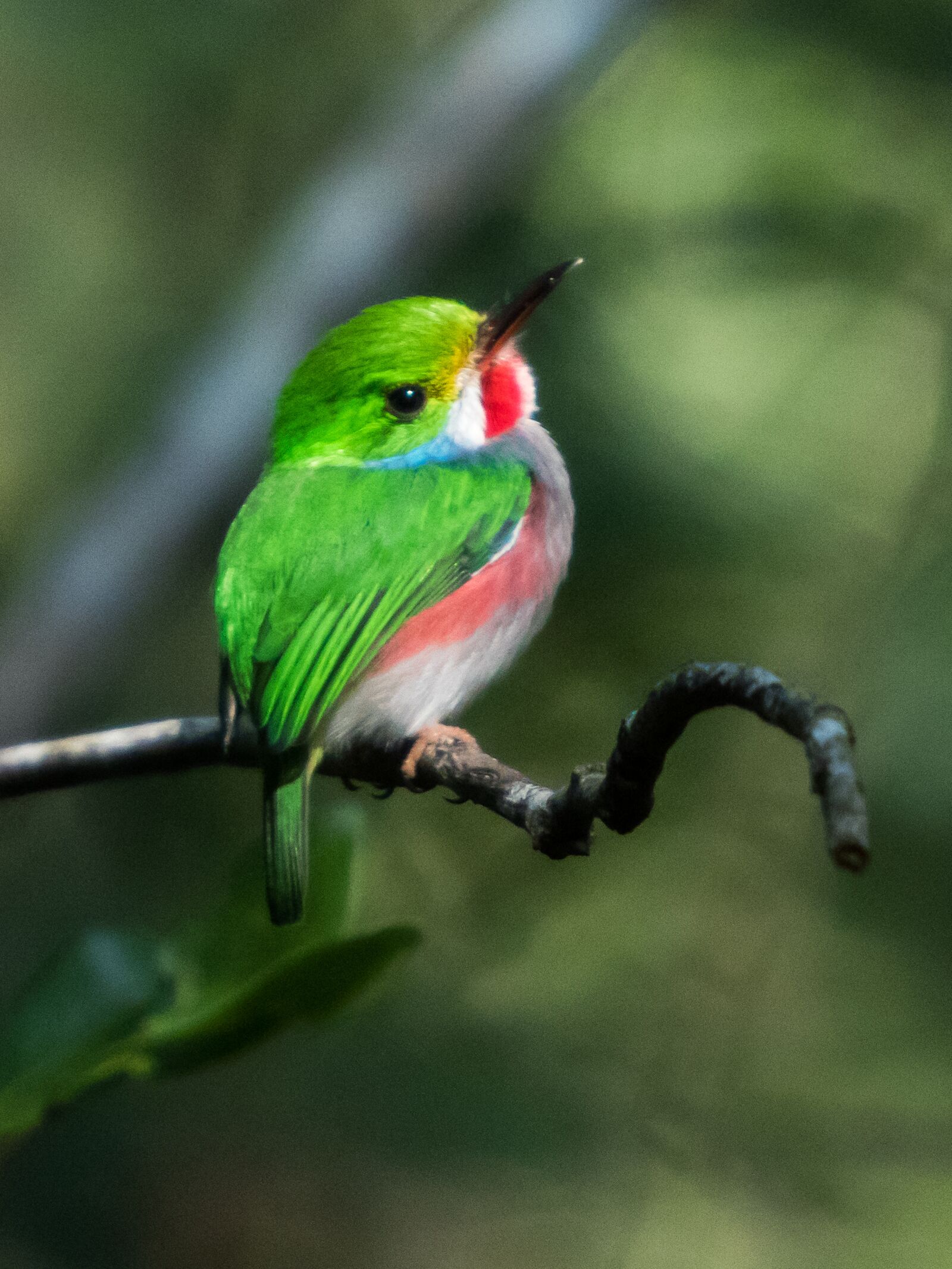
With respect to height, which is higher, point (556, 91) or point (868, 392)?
point (556, 91)

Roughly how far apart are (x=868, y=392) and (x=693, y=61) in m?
1.22

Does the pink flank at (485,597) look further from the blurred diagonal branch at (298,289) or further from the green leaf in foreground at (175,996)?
the blurred diagonal branch at (298,289)

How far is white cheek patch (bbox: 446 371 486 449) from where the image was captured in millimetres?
2955

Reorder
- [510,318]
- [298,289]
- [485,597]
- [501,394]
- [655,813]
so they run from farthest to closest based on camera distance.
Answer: [298,289] → [655,813] → [501,394] → [510,318] → [485,597]

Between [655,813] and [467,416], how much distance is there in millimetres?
1170

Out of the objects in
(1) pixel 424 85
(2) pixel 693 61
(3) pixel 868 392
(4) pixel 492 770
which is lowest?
(4) pixel 492 770

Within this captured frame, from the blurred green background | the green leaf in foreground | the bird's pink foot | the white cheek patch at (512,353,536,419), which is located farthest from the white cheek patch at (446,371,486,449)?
the green leaf in foreground

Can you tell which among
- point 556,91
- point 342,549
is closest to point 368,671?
point 342,549

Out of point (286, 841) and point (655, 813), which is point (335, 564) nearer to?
point (286, 841)

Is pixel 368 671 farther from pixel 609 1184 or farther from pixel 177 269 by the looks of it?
pixel 177 269

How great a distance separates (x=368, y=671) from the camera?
273 centimetres

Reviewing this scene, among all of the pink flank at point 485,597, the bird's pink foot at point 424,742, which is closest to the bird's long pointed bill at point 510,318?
the pink flank at point 485,597

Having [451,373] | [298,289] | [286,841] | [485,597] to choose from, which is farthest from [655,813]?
[298,289]

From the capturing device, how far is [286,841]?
217cm
